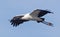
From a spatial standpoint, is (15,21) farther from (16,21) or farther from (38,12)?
(38,12)

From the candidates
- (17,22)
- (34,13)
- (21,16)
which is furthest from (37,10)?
(17,22)

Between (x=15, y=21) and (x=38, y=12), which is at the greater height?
(x=15, y=21)

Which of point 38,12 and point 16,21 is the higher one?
A: point 16,21

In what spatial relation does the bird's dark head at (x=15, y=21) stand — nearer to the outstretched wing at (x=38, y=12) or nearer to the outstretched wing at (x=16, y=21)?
the outstretched wing at (x=16, y=21)

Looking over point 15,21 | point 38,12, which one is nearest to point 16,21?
point 15,21

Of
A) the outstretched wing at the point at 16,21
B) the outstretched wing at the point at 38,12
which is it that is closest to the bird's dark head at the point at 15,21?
the outstretched wing at the point at 16,21

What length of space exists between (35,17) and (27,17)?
0.57 meters

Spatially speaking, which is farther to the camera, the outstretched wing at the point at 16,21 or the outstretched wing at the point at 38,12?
the outstretched wing at the point at 16,21

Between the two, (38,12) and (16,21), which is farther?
(16,21)

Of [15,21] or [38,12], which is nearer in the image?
[38,12]

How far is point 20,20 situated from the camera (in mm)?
15180

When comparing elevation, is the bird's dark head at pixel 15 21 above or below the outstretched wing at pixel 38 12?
above

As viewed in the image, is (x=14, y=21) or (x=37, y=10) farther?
(x=14, y=21)

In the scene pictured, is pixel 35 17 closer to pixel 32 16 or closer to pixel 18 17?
pixel 32 16
